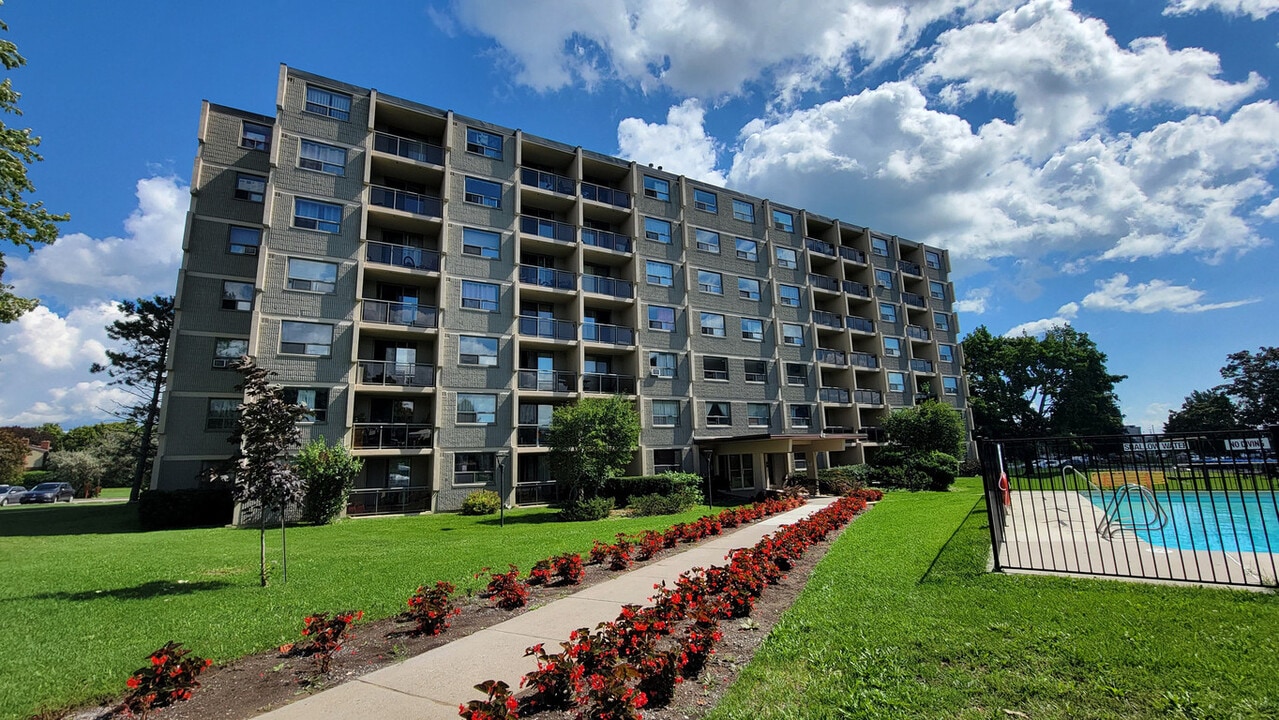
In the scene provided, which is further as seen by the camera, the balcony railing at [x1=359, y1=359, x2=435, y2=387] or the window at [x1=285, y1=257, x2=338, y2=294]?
the balcony railing at [x1=359, y1=359, x2=435, y2=387]

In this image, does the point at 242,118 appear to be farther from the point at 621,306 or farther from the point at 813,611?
the point at 813,611

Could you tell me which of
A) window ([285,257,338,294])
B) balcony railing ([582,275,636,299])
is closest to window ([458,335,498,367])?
window ([285,257,338,294])

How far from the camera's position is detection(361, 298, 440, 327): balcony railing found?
86.0 ft

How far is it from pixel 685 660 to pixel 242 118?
33.3 metres

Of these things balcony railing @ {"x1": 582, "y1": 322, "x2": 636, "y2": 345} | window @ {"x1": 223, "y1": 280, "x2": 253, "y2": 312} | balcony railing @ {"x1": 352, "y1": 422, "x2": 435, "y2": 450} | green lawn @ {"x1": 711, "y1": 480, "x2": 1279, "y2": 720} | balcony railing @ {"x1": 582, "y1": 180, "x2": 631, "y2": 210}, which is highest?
balcony railing @ {"x1": 582, "y1": 180, "x2": 631, "y2": 210}

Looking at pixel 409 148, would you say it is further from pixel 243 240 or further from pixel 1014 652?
pixel 1014 652

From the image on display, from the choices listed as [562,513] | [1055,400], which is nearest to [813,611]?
[562,513]

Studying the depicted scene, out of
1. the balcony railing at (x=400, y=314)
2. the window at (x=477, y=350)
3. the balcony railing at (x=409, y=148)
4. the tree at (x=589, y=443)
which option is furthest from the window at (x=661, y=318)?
the balcony railing at (x=409, y=148)

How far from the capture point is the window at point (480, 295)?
28406 millimetres

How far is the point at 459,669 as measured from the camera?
18.1 feet

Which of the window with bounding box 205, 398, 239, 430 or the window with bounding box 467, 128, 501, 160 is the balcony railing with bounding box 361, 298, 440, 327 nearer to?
the window with bounding box 205, 398, 239, 430

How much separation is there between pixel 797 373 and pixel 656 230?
544 inches

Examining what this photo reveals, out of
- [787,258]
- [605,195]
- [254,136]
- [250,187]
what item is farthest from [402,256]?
[787,258]

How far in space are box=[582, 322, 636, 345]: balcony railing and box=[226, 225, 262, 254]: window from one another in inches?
634
